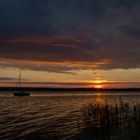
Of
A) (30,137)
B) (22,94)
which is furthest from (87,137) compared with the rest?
(22,94)

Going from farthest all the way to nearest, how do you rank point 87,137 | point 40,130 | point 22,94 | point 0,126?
point 22,94, point 0,126, point 40,130, point 87,137

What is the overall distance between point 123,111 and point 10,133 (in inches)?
796

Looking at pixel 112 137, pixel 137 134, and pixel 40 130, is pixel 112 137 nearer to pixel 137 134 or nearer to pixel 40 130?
pixel 137 134

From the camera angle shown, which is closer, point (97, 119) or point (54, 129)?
point (54, 129)

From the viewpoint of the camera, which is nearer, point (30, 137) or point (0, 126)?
point (30, 137)

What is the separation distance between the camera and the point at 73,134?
29.5m

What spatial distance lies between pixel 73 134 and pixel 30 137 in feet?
15.6

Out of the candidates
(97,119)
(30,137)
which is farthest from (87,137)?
(97,119)

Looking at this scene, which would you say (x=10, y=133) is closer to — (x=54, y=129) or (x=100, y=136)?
(x=54, y=129)

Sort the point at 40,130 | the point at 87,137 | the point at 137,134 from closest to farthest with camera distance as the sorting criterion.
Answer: the point at 137,134 < the point at 87,137 < the point at 40,130

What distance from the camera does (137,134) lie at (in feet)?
84.1

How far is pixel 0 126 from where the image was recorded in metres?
35.1

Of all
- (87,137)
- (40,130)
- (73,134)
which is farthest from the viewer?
(40,130)

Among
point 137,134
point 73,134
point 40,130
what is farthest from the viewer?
point 40,130
